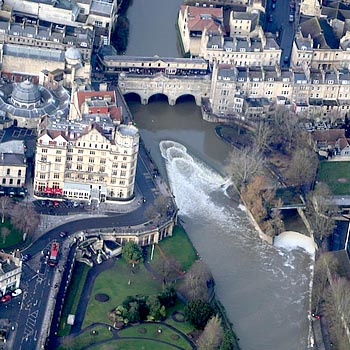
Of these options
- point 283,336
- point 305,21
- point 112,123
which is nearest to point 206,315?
point 283,336

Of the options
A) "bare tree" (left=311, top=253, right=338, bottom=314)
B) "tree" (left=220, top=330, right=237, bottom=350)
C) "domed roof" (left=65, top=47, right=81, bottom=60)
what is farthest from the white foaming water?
"domed roof" (left=65, top=47, right=81, bottom=60)

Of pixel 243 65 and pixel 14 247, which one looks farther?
pixel 243 65

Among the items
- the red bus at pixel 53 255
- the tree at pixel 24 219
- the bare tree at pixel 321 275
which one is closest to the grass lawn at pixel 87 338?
the red bus at pixel 53 255

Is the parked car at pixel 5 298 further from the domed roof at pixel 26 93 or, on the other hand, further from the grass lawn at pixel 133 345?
the domed roof at pixel 26 93

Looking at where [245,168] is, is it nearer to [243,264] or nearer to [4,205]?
[243,264]

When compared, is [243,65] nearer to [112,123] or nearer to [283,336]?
[112,123]

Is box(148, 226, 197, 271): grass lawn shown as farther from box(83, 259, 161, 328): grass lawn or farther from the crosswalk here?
the crosswalk
